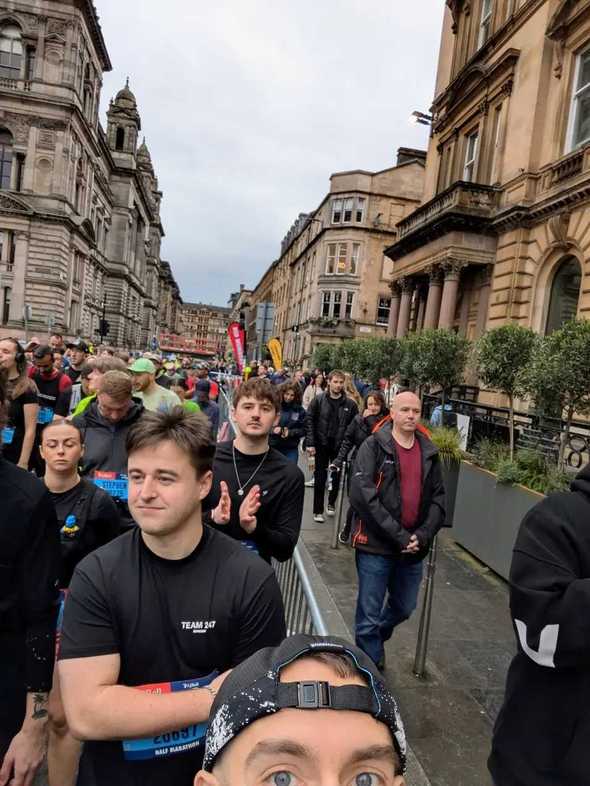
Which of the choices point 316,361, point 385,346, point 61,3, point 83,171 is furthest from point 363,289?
point 61,3

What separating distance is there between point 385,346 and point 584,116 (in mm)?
9396

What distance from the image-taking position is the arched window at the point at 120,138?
71.7m

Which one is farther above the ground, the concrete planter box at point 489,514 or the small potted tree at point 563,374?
the small potted tree at point 563,374

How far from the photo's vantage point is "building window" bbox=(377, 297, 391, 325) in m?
43.8

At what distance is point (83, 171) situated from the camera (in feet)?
151

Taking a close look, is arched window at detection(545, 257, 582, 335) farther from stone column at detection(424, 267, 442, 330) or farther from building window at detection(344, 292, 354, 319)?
building window at detection(344, 292, 354, 319)

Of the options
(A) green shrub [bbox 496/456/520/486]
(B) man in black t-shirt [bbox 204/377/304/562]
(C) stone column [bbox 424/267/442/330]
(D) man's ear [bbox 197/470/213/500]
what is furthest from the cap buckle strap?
(C) stone column [bbox 424/267/442/330]

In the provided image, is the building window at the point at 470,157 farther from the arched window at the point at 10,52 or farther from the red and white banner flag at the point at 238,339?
the arched window at the point at 10,52

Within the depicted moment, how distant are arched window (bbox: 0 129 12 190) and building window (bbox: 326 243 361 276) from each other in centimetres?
2792

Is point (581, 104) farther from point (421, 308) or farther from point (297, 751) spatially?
point (297, 751)

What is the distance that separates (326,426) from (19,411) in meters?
4.07

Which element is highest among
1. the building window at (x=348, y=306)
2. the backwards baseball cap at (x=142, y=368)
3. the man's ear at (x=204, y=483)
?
the building window at (x=348, y=306)

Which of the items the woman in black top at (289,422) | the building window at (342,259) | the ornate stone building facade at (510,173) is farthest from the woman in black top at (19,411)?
the building window at (342,259)

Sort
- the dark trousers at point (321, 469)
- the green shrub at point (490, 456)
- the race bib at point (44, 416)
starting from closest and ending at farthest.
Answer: the race bib at point (44, 416) < the green shrub at point (490, 456) < the dark trousers at point (321, 469)
